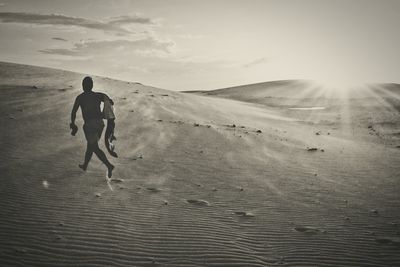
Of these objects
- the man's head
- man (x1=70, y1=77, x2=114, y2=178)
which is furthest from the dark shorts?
the man's head

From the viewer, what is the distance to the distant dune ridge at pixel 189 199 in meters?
4.92

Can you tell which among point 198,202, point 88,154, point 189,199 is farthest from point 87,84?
point 198,202

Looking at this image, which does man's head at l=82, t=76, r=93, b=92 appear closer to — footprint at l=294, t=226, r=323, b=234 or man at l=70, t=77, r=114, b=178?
man at l=70, t=77, r=114, b=178

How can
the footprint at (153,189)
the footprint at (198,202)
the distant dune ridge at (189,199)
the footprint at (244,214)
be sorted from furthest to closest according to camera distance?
the footprint at (153,189) → the footprint at (198,202) → the footprint at (244,214) → the distant dune ridge at (189,199)

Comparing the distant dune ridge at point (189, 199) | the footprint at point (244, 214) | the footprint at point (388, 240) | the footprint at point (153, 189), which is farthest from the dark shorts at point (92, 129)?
the footprint at point (388, 240)

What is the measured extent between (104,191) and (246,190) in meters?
3.09

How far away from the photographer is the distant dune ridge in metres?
4.92

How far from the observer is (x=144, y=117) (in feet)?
49.1

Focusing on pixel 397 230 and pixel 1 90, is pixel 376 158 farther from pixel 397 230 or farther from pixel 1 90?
pixel 1 90

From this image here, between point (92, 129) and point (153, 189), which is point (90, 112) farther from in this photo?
point (153, 189)

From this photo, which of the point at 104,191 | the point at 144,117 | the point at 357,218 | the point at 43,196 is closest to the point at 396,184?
the point at 357,218

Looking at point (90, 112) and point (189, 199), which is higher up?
point (90, 112)

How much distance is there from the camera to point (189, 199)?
6.95 meters

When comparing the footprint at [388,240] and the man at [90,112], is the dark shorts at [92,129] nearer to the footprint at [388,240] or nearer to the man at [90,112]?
the man at [90,112]
